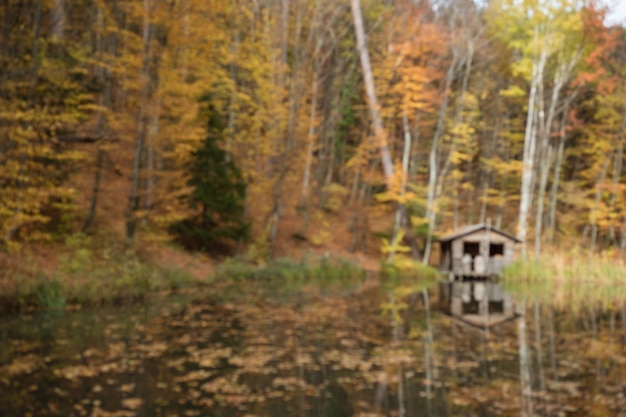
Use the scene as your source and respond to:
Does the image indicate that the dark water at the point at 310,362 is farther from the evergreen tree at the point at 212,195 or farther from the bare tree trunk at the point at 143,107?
the evergreen tree at the point at 212,195

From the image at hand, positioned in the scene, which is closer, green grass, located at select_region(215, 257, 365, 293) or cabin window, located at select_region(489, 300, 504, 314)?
cabin window, located at select_region(489, 300, 504, 314)

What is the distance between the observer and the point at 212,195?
19328 mm

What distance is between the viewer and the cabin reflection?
11680mm

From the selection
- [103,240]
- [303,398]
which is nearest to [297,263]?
[103,240]

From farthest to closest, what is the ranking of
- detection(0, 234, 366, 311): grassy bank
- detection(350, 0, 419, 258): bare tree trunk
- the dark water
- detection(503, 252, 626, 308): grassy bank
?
1. detection(350, 0, 419, 258): bare tree trunk
2. detection(503, 252, 626, 308): grassy bank
3. detection(0, 234, 366, 311): grassy bank
4. the dark water

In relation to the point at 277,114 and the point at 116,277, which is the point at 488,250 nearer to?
the point at 277,114

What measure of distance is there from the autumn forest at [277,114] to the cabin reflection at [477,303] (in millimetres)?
4152

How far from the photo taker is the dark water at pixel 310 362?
5.45 metres

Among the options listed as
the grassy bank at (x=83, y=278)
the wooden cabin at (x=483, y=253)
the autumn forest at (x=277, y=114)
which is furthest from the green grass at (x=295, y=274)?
the wooden cabin at (x=483, y=253)

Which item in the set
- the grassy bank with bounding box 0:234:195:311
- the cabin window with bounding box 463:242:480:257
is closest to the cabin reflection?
the cabin window with bounding box 463:242:480:257

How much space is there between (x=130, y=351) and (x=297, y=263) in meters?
12.4

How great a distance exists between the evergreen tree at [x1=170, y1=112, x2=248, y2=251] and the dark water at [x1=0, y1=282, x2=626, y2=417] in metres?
7.14

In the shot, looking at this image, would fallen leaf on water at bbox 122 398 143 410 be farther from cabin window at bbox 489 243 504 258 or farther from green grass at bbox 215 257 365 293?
cabin window at bbox 489 243 504 258

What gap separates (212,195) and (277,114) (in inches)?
206
